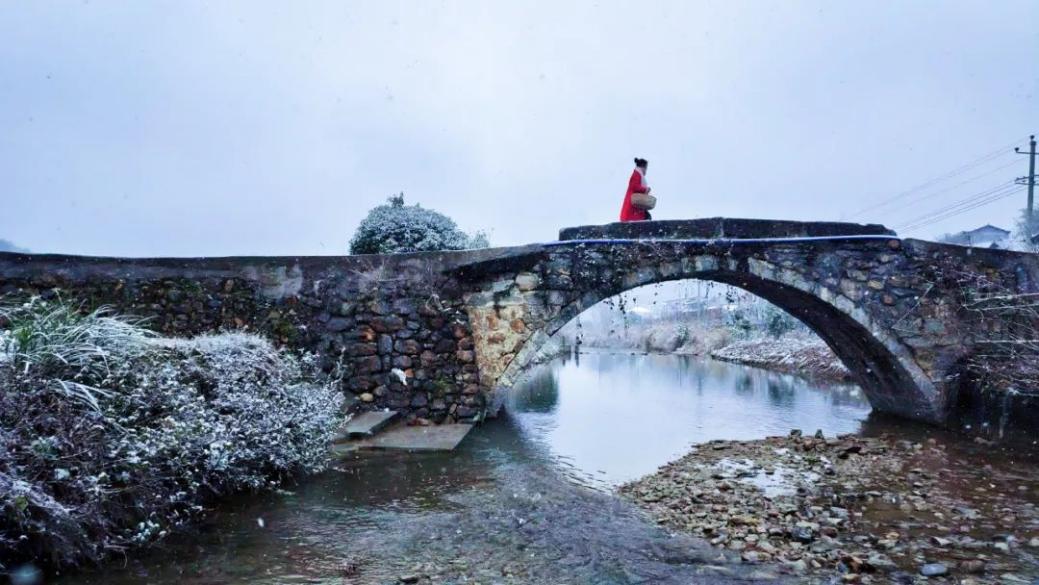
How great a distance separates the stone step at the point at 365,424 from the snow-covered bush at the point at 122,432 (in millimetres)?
1139

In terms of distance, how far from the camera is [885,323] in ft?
26.4

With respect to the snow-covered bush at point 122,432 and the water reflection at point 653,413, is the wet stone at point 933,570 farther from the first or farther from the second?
the snow-covered bush at point 122,432

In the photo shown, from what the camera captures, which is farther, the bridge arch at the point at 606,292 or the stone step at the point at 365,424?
the bridge arch at the point at 606,292

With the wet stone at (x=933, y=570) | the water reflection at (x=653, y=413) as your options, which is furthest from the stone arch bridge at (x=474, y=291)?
the wet stone at (x=933, y=570)

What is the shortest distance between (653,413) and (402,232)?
5347mm

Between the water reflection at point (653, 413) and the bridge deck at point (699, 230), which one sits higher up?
the bridge deck at point (699, 230)

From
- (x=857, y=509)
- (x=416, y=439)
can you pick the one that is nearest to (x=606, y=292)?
(x=416, y=439)

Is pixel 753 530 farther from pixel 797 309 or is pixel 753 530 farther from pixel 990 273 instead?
pixel 990 273

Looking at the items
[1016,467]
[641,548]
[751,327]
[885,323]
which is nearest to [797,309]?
[885,323]

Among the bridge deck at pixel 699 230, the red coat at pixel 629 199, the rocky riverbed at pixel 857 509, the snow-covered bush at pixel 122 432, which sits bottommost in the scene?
the rocky riverbed at pixel 857 509

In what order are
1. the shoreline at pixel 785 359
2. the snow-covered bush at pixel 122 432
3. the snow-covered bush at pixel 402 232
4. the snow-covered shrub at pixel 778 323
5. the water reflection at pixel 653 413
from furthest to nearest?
the snow-covered shrub at pixel 778 323
the shoreline at pixel 785 359
the snow-covered bush at pixel 402 232
the water reflection at pixel 653 413
the snow-covered bush at pixel 122 432

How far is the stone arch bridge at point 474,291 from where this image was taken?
738 cm

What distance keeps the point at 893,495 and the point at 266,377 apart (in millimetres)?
5697

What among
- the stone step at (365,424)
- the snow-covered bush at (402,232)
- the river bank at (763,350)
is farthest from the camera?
the river bank at (763,350)
